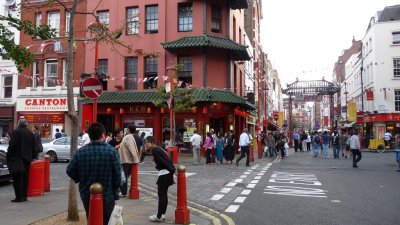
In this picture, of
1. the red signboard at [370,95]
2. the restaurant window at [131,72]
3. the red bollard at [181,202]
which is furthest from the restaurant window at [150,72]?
the red signboard at [370,95]

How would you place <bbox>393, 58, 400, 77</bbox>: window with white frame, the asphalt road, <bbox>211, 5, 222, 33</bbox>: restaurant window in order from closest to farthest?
the asphalt road → <bbox>211, 5, 222, 33</bbox>: restaurant window → <bbox>393, 58, 400, 77</bbox>: window with white frame

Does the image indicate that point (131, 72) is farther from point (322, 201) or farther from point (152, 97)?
point (322, 201)

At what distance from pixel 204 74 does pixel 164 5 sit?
5558 mm

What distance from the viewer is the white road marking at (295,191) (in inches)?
440

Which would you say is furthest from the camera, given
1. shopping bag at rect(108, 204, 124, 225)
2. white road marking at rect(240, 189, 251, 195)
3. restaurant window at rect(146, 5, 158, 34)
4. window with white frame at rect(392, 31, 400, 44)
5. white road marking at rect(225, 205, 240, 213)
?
window with white frame at rect(392, 31, 400, 44)

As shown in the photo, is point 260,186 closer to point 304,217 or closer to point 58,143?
point 304,217

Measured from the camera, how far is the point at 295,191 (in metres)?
11.8

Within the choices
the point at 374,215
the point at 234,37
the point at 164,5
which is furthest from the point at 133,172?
the point at 234,37

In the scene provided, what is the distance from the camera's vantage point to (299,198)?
10.6m

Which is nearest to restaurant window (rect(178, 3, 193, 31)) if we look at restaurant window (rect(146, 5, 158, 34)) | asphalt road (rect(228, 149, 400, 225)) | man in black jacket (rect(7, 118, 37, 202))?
restaurant window (rect(146, 5, 158, 34))

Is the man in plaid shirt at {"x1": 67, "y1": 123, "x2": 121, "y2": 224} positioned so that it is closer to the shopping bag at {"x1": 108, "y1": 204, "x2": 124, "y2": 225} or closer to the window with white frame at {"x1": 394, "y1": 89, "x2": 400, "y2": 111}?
the shopping bag at {"x1": 108, "y1": 204, "x2": 124, "y2": 225}

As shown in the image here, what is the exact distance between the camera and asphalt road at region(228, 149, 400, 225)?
8094mm

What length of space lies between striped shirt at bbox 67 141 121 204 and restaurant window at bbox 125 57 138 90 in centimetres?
2340

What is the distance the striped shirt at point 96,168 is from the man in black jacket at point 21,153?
15.8ft
